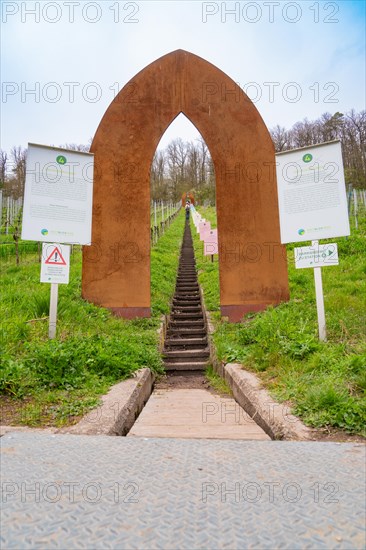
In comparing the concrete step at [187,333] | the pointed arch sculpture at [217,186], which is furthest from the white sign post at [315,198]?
the concrete step at [187,333]

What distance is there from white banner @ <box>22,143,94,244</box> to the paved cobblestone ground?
10.4 ft

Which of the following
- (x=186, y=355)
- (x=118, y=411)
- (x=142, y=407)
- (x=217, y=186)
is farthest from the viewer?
(x=217, y=186)

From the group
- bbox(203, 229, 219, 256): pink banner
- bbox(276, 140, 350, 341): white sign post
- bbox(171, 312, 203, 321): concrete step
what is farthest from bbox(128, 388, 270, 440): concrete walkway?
bbox(203, 229, 219, 256): pink banner

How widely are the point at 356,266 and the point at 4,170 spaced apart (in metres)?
41.3

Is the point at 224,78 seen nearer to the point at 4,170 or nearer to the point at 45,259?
the point at 45,259

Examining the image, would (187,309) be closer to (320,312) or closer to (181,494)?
(320,312)

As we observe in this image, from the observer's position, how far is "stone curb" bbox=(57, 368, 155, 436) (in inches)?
103

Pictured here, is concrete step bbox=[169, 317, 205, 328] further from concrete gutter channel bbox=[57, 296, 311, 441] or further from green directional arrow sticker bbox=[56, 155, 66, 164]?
green directional arrow sticker bbox=[56, 155, 66, 164]

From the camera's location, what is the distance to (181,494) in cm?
159

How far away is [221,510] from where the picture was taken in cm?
147

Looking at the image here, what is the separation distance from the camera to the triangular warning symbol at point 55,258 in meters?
4.80

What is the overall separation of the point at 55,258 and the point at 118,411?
8.16 feet

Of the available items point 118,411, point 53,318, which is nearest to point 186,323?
point 53,318

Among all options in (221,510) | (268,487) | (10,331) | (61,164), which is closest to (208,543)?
(221,510)
